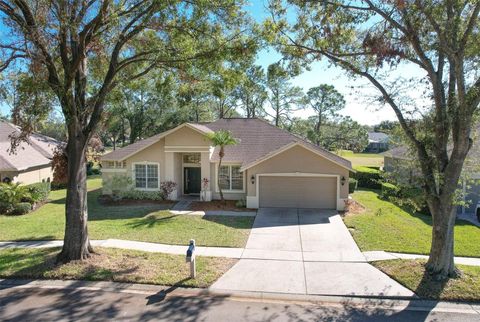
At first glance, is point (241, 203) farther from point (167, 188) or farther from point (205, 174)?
point (167, 188)

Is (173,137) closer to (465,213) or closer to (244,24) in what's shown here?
(244,24)

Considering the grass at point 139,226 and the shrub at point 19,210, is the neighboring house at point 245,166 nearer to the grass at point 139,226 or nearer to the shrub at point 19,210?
the grass at point 139,226

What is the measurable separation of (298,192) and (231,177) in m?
4.48

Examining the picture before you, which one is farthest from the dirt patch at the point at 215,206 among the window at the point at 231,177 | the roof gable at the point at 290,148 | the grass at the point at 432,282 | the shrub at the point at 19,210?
the grass at the point at 432,282


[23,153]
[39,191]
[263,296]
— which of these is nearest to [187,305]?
[263,296]

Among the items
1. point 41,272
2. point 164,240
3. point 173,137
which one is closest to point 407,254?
point 164,240

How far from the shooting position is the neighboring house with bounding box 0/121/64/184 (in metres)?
22.9

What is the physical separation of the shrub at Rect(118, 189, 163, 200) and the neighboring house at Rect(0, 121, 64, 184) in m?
5.24

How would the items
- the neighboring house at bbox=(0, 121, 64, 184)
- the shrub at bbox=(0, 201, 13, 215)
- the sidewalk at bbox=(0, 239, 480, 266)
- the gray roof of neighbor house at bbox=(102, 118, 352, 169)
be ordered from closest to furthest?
the sidewalk at bbox=(0, 239, 480, 266)
the shrub at bbox=(0, 201, 13, 215)
the gray roof of neighbor house at bbox=(102, 118, 352, 169)
the neighboring house at bbox=(0, 121, 64, 184)

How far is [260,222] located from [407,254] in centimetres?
656

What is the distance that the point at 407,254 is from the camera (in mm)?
11406

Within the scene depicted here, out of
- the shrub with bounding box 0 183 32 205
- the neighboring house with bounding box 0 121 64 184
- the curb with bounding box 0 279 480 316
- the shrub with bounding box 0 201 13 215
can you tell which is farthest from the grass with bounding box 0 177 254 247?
the neighboring house with bounding box 0 121 64 184

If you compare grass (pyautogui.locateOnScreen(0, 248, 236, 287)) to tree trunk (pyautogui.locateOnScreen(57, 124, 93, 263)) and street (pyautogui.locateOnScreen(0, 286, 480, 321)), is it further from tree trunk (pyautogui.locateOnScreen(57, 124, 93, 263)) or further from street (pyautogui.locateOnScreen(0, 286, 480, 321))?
street (pyautogui.locateOnScreen(0, 286, 480, 321))

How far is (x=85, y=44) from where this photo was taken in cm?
979
